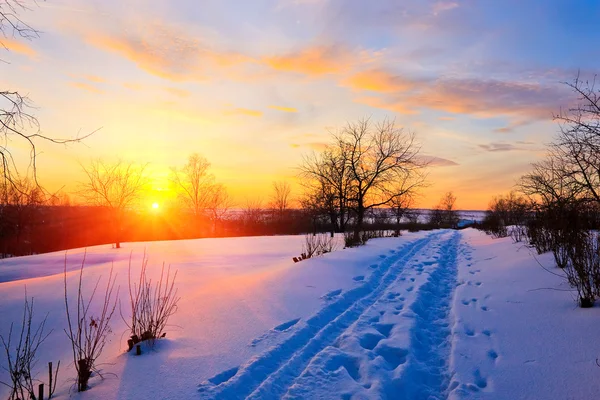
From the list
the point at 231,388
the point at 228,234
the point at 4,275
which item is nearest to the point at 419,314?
the point at 231,388

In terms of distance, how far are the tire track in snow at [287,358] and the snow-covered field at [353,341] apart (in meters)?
0.01

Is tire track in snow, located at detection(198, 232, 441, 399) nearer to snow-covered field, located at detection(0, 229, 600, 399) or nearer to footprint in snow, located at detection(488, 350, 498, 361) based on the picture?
snow-covered field, located at detection(0, 229, 600, 399)

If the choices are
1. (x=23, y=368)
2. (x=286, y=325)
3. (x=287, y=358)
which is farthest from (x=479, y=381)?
(x=23, y=368)

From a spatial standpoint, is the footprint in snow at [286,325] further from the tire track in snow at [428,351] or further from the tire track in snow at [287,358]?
the tire track in snow at [428,351]

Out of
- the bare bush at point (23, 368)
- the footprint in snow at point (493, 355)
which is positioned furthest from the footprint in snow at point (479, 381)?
the bare bush at point (23, 368)

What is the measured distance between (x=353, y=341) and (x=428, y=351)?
898 millimetres

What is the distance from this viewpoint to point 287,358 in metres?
3.65

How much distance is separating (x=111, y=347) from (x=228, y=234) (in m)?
33.1

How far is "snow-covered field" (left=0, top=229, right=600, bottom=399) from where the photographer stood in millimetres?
3033

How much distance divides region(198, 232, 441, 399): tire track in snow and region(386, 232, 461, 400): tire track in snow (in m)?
0.93

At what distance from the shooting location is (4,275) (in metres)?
12.3

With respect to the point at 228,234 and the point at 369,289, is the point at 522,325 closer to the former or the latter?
Answer: the point at 369,289

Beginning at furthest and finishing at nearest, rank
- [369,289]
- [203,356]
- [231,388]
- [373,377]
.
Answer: [369,289] < [203,356] < [373,377] < [231,388]

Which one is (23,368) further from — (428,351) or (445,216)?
(445,216)
